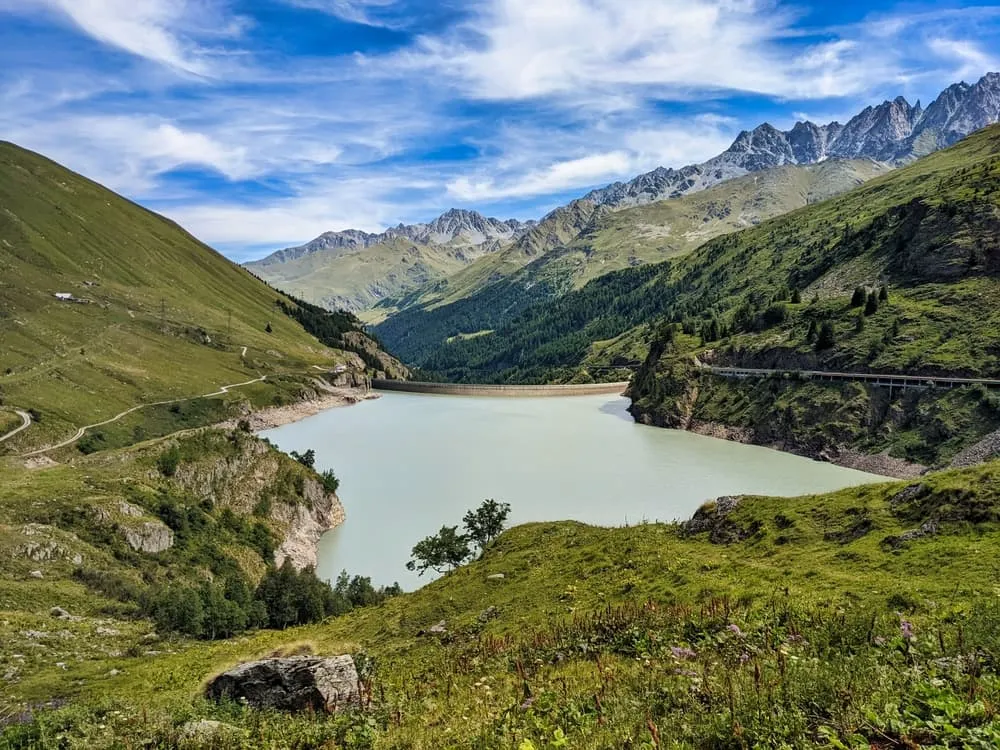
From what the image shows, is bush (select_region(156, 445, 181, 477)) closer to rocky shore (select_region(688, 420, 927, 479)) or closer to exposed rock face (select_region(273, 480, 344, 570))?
exposed rock face (select_region(273, 480, 344, 570))

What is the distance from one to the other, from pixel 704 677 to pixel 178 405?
128m

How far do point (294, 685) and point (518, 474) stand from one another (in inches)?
3089

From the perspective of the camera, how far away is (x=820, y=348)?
110 meters

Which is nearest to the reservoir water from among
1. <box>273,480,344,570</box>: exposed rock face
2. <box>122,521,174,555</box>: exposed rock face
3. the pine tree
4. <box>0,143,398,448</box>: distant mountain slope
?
<box>273,480,344,570</box>: exposed rock face

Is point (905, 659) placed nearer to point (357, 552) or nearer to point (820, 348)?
point (357, 552)

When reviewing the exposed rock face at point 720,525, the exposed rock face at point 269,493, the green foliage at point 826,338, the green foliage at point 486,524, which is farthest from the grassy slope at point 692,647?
the green foliage at point 826,338

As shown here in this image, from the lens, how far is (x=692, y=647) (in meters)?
13.3

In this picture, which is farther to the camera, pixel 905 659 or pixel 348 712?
pixel 348 712

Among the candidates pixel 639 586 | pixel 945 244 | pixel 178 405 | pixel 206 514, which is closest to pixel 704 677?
pixel 639 586

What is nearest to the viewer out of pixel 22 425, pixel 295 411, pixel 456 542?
pixel 456 542

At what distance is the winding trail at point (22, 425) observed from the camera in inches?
3164

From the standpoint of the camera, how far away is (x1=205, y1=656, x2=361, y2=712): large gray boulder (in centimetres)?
1338

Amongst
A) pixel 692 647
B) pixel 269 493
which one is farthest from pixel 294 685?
pixel 269 493

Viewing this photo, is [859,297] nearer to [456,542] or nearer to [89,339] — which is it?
[456,542]
